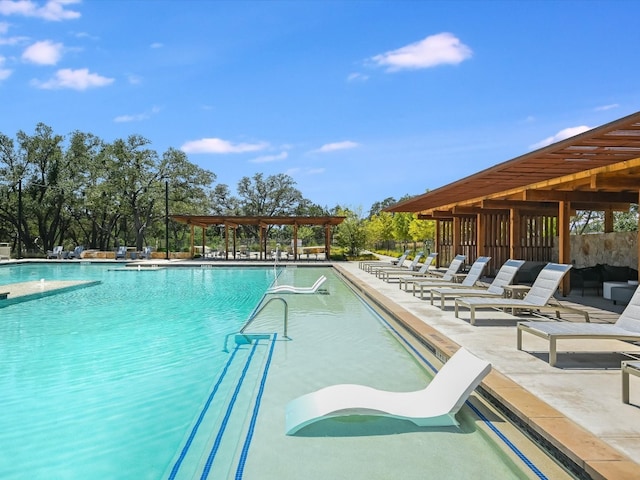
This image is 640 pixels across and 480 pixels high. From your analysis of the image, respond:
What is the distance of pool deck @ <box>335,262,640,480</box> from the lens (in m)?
2.64

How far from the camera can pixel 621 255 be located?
38.1ft

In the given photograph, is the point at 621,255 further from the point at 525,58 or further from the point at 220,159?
the point at 220,159

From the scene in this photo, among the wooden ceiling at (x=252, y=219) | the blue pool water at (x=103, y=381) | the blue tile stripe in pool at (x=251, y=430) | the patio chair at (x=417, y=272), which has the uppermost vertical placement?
the wooden ceiling at (x=252, y=219)

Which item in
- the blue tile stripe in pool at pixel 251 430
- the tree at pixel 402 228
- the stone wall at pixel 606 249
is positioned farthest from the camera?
the tree at pixel 402 228

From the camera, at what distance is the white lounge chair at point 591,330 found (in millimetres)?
4270

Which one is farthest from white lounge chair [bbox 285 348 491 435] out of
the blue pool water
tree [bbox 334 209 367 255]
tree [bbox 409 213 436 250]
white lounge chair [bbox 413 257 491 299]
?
tree [bbox 409 213 436 250]

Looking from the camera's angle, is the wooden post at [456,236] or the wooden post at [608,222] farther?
the wooden post at [456,236]

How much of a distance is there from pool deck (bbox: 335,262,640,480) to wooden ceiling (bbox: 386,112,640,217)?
2.37 metres

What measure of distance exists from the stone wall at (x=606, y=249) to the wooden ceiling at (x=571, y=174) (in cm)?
89

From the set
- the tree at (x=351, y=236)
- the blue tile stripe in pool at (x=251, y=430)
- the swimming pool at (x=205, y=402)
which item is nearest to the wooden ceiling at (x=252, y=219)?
the tree at (x=351, y=236)

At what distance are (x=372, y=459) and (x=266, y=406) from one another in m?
1.19

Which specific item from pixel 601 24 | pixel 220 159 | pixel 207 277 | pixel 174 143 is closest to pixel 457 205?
pixel 601 24

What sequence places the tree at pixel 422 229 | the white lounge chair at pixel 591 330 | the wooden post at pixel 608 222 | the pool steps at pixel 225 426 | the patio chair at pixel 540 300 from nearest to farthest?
the pool steps at pixel 225 426, the white lounge chair at pixel 591 330, the patio chair at pixel 540 300, the wooden post at pixel 608 222, the tree at pixel 422 229

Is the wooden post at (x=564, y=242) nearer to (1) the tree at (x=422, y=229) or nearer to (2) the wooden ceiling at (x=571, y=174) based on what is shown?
(2) the wooden ceiling at (x=571, y=174)
